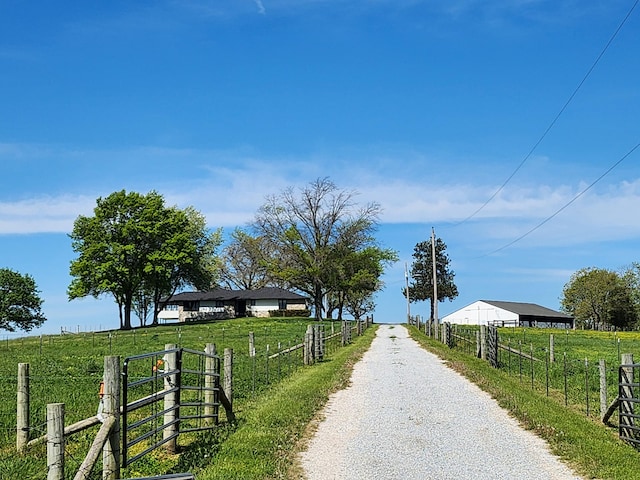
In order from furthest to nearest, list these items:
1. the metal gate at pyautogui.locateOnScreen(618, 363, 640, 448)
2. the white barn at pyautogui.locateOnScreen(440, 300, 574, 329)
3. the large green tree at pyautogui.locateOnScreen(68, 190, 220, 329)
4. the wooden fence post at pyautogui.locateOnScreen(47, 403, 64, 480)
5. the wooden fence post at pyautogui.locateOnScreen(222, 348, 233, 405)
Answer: the white barn at pyautogui.locateOnScreen(440, 300, 574, 329) → the large green tree at pyautogui.locateOnScreen(68, 190, 220, 329) → the wooden fence post at pyautogui.locateOnScreen(222, 348, 233, 405) → the metal gate at pyautogui.locateOnScreen(618, 363, 640, 448) → the wooden fence post at pyautogui.locateOnScreen(47, 403, 64, 480)

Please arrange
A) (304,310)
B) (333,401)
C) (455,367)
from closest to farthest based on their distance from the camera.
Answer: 1. (333,401)
2. (455,367)
3. (304,310)

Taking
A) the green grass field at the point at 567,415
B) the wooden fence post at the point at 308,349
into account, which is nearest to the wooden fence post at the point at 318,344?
the wooden fence post at the point at 308,349

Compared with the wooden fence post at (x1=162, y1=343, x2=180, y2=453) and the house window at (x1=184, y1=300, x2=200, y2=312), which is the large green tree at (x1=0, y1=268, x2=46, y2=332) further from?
the wooden fence post at (x1=162, y1=343, x2=180, y2=453)

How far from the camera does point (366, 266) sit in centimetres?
7438

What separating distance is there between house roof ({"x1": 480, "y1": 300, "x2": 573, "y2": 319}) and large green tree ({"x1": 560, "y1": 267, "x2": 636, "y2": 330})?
299 centimetres

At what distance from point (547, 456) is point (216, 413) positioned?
5461mm

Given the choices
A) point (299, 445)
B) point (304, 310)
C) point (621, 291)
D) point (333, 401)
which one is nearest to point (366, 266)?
point (304, 310)

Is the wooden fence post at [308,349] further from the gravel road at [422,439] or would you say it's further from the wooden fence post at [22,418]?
the wooden fence post at [22,418]

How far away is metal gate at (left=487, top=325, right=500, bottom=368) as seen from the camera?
25859 mm

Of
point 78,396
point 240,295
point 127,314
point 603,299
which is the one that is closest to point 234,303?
point 240,295

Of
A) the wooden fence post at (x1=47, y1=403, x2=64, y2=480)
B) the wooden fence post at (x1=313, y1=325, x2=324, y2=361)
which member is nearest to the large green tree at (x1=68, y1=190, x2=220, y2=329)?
the wooden fence post at (x1=313, y1=325, x2=324, y2=361)

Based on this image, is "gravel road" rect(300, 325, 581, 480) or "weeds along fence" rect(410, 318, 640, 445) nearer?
"gravel road" rect(300, 325, 581, 480)

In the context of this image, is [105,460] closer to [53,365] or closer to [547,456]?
[547,456]

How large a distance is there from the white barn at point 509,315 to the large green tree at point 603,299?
341 cm
